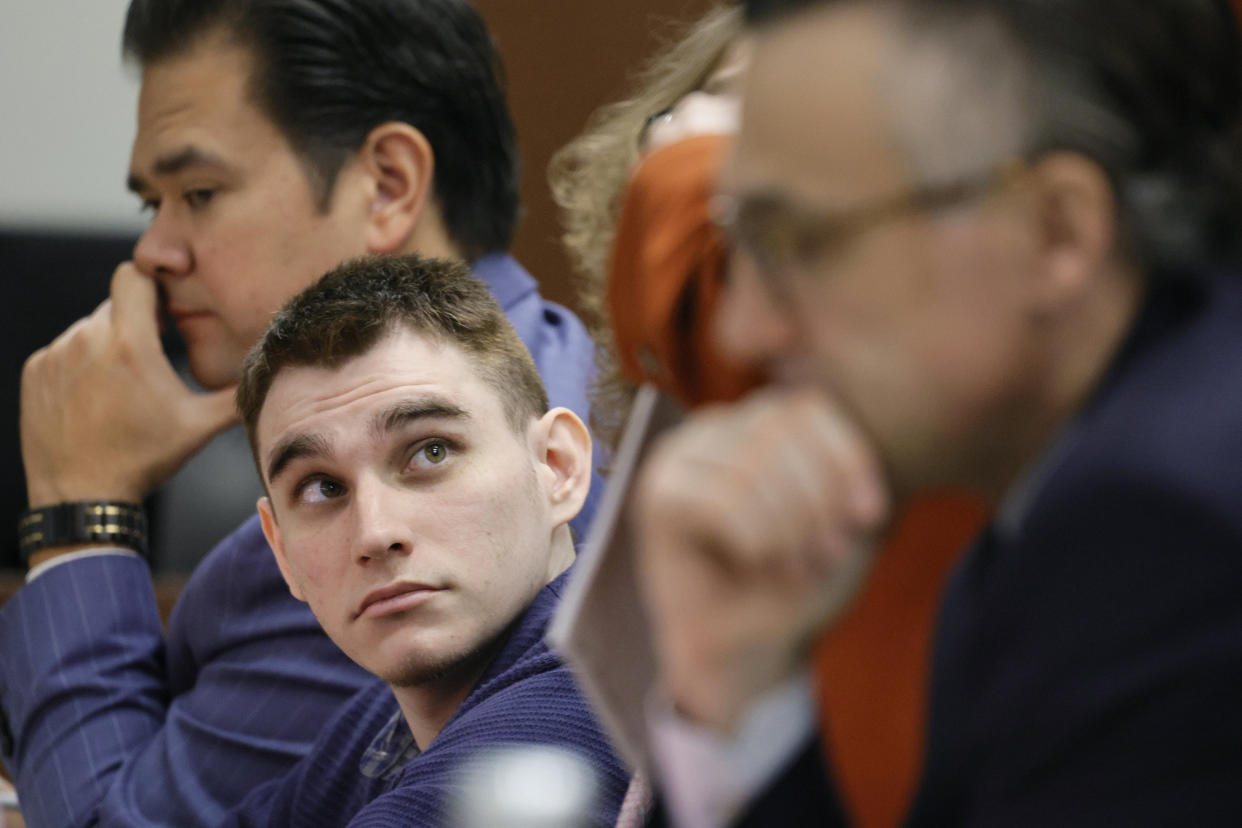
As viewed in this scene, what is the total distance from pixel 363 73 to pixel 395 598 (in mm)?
760

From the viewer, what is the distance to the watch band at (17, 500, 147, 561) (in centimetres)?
138

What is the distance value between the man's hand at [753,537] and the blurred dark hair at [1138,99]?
0.12 metres

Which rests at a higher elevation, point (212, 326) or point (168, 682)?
point (212, 326)

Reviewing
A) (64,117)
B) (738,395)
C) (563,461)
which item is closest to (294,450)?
(563,461)

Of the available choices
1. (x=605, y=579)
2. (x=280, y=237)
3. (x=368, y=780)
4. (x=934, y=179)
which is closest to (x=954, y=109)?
(x=934, y=179)

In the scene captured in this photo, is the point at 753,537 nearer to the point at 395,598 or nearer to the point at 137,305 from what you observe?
the point at 395,598

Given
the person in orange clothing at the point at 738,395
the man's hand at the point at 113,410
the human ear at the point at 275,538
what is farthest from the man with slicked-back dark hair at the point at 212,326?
the person in orange clothing at the point at 738,395

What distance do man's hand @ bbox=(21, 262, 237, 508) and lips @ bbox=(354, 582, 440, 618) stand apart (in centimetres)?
60

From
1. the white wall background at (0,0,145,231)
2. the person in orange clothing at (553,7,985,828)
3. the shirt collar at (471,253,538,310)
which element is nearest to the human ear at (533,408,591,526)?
A: the person in orange clothing at (553,7,985,828)

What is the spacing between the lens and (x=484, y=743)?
0.87m

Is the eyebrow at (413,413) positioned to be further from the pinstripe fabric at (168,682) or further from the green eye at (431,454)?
the pinstripe fabric at (168,682)

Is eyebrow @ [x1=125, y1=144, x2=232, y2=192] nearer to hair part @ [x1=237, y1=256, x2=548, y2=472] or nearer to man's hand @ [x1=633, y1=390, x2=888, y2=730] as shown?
hair part @ [x1=237, y1=256, x2=548, y2=472]

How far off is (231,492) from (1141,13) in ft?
5.51

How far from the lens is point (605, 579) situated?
2.04 feet
